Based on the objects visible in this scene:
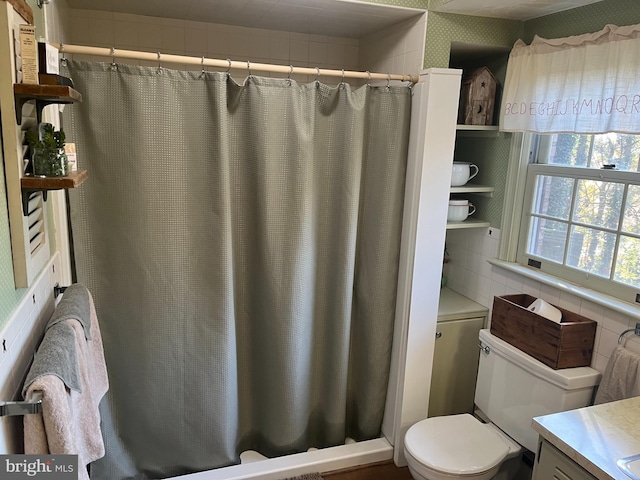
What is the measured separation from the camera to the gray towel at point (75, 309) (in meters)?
1.34

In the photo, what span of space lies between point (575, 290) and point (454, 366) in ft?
2.52

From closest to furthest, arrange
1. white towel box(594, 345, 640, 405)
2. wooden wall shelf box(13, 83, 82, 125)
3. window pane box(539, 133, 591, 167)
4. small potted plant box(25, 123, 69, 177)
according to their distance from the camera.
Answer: wooden wall shelf box(13, 83, 82, 125) < small potted plant box(25, 123, 69, 177) < white towel box(594, 345, 640, 405) < window pane box(539, 133, 591, 167)

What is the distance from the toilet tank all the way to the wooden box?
31mm

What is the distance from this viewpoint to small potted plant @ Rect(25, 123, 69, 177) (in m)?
1.23

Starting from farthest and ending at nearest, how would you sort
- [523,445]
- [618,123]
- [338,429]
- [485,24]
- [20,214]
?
[338,429] < [485,24] < [523,445] < [618,123] < [20,214]

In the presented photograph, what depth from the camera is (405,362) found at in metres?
2.34

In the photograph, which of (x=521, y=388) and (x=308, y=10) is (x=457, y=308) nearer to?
(x=521, y=388)

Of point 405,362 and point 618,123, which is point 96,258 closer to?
point 405,362

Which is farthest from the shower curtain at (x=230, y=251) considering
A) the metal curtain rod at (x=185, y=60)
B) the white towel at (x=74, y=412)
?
the white towel at (x=74, y=412)

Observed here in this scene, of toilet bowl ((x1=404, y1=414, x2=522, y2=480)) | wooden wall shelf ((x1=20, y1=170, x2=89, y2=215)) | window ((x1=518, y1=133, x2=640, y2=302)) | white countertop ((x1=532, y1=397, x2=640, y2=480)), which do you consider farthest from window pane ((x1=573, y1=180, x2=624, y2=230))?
wooden wall shelf ((x1=20, y1=170, x2=89, y2=215))

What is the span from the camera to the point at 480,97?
2.49m

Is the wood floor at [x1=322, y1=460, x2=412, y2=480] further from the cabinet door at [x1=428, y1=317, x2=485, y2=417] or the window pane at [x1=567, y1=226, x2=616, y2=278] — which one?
the window pane at [x1=567, y1=226, x2=616, y2=278]

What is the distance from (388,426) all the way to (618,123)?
174 centimetres

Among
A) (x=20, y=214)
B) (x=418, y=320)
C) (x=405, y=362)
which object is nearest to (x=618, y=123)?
(x=418, y=320)
